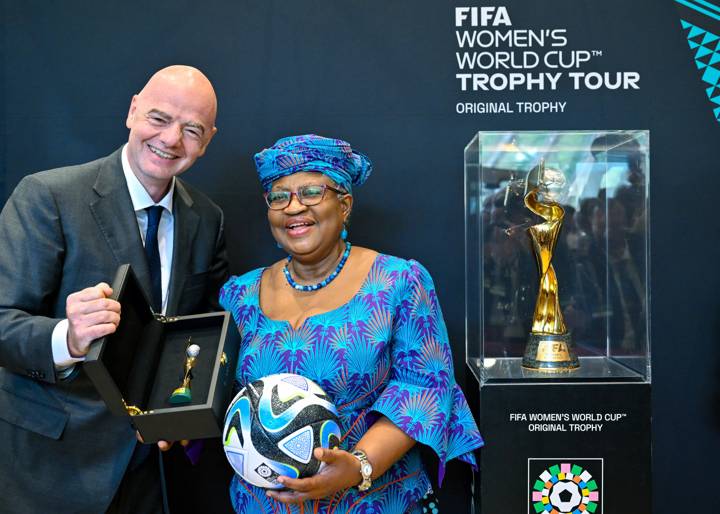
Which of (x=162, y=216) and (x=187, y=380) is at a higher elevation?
(x=162, y=216)

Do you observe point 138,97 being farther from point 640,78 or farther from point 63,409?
point 640,78

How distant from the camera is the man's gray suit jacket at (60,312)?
203cm

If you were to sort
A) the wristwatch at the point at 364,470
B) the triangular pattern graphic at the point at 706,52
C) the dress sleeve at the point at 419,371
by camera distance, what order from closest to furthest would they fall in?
the wristwatch at the point at 364,470
the dress sleeve at the point at 419,371
the triangular pattern graphic at the point at 706,52

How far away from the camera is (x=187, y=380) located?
1846mm

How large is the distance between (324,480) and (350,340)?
0.41 meters

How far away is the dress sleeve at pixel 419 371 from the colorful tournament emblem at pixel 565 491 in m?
0.35

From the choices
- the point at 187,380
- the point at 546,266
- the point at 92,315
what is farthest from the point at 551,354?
the point at 92,315

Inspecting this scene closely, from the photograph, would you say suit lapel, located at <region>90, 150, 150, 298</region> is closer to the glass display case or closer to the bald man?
the bald man

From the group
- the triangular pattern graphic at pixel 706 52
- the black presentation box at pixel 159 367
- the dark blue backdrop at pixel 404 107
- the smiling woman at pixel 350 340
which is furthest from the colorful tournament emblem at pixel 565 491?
the triangular pattern graphic at pixel 706 52

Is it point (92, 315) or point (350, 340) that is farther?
point (350, 340)

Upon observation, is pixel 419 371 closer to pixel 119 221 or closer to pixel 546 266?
pixel 546 266

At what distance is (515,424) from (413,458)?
341 mm

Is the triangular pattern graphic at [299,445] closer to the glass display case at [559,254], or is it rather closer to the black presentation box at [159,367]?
the black presentation box at [159,367]

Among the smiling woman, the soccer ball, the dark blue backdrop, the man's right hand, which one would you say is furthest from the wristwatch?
the dark blue backdrop
